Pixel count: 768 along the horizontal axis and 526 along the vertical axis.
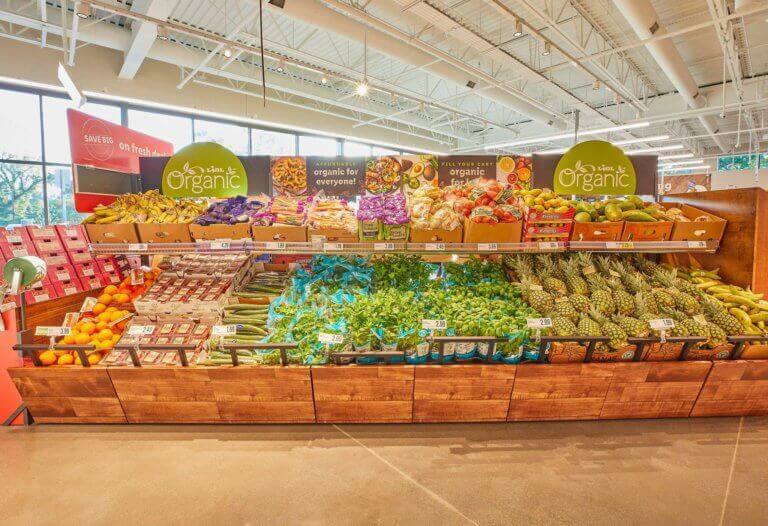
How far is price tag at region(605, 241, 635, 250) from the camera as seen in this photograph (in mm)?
2611

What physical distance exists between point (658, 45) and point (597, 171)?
591 centimetres

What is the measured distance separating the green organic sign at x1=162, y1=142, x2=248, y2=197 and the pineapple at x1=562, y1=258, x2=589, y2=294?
8.46ft

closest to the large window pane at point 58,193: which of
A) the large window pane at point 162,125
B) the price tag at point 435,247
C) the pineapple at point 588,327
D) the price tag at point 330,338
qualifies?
the large window pane at point 162,125

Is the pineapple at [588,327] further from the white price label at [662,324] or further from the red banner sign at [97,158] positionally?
the red banner sign at [97,158]

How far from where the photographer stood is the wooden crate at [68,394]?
2.27 metres

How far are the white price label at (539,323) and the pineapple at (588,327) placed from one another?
255 millimetres

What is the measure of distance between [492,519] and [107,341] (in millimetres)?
2566

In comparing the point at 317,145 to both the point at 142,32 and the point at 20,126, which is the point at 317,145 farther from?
the point at 20,126

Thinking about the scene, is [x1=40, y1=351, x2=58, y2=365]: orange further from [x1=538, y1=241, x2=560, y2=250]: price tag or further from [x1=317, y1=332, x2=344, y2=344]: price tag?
[x1=538, y1=241, x2=560, y2=250]: price tag

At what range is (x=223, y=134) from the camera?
35.4ft

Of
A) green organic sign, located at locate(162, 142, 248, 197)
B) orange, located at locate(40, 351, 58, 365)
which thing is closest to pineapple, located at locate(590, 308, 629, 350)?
green organic sign, located at locate(162, 142, 248, 197)

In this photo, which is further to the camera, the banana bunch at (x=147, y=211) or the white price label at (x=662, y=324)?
the banana bunch at (x=147, y=211)

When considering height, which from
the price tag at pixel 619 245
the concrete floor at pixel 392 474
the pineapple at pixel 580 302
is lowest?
the concrete floor at pixel 392 474

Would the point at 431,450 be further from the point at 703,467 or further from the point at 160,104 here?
the point at 160,104
